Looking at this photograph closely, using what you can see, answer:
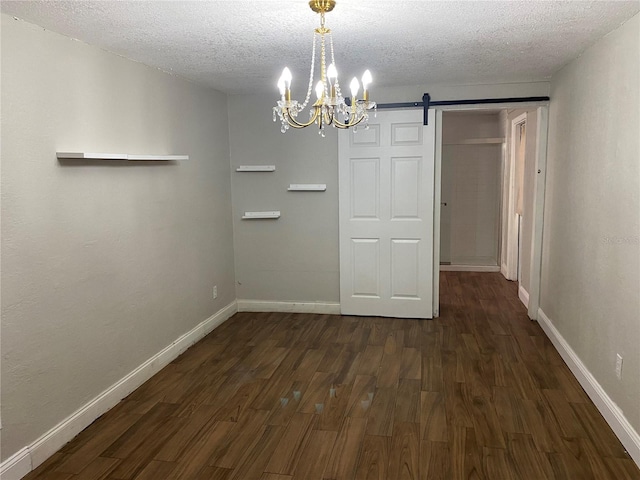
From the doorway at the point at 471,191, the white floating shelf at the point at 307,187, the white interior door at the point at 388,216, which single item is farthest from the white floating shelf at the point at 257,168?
the doorway at the point at 471,191

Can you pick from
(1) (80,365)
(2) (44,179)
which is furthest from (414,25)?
(1) (80,365)

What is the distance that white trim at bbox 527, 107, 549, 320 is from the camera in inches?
177

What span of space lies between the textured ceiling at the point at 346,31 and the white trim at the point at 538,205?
2.06ft

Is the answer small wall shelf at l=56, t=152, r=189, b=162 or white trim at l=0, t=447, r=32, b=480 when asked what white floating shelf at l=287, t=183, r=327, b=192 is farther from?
white trim at l=0, t=447, r=32, b=480

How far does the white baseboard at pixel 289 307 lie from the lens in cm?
513

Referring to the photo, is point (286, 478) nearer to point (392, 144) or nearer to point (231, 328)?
point (231, 328)

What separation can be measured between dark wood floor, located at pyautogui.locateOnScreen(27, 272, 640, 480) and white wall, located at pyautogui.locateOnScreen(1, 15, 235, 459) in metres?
0.34

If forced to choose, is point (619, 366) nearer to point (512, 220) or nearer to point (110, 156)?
point (110, 156)

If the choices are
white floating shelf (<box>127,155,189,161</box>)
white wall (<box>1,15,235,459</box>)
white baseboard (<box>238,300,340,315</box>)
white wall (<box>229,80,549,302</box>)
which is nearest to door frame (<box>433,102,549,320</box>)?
white wall (<box>229,80,549,302</box>)

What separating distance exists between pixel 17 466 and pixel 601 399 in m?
3.14

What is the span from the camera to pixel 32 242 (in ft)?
8.35

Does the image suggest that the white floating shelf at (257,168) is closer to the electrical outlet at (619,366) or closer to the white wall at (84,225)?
the white wall at (84,225)

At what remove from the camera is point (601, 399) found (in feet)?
9.69

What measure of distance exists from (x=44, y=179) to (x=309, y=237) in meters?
2.79
